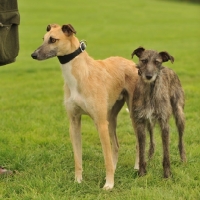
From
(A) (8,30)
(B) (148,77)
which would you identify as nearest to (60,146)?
(A) (8,30)

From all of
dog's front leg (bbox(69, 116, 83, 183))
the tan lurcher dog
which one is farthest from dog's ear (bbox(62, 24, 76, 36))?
dog's front leg (bbox(69, 116, 83, 183))

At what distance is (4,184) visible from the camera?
615 cm

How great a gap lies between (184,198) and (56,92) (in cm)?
761

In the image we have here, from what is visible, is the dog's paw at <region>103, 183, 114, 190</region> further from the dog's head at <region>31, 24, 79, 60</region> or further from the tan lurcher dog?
the dog's head at <region>31, 24, 79, 60</region>

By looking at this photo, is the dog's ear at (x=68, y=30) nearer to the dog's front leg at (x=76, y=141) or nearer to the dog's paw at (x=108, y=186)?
the dog's front leg at (x=76, y=141)

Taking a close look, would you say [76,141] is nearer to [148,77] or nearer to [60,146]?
[148,77]

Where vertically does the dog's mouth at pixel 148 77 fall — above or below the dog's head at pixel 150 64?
below

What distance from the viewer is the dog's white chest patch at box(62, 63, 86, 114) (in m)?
5.86

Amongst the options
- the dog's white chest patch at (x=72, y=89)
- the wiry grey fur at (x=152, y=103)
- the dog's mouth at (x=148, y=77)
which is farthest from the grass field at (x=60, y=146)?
the dog's mouth at (x=148, y=77)

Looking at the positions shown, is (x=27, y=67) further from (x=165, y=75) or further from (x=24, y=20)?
(x=24, y=20)

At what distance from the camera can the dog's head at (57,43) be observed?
5633mm

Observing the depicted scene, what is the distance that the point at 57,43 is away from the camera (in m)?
5.68

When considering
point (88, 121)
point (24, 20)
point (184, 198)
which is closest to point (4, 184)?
point (184, 198)

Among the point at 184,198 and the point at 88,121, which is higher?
the point at 184,198
